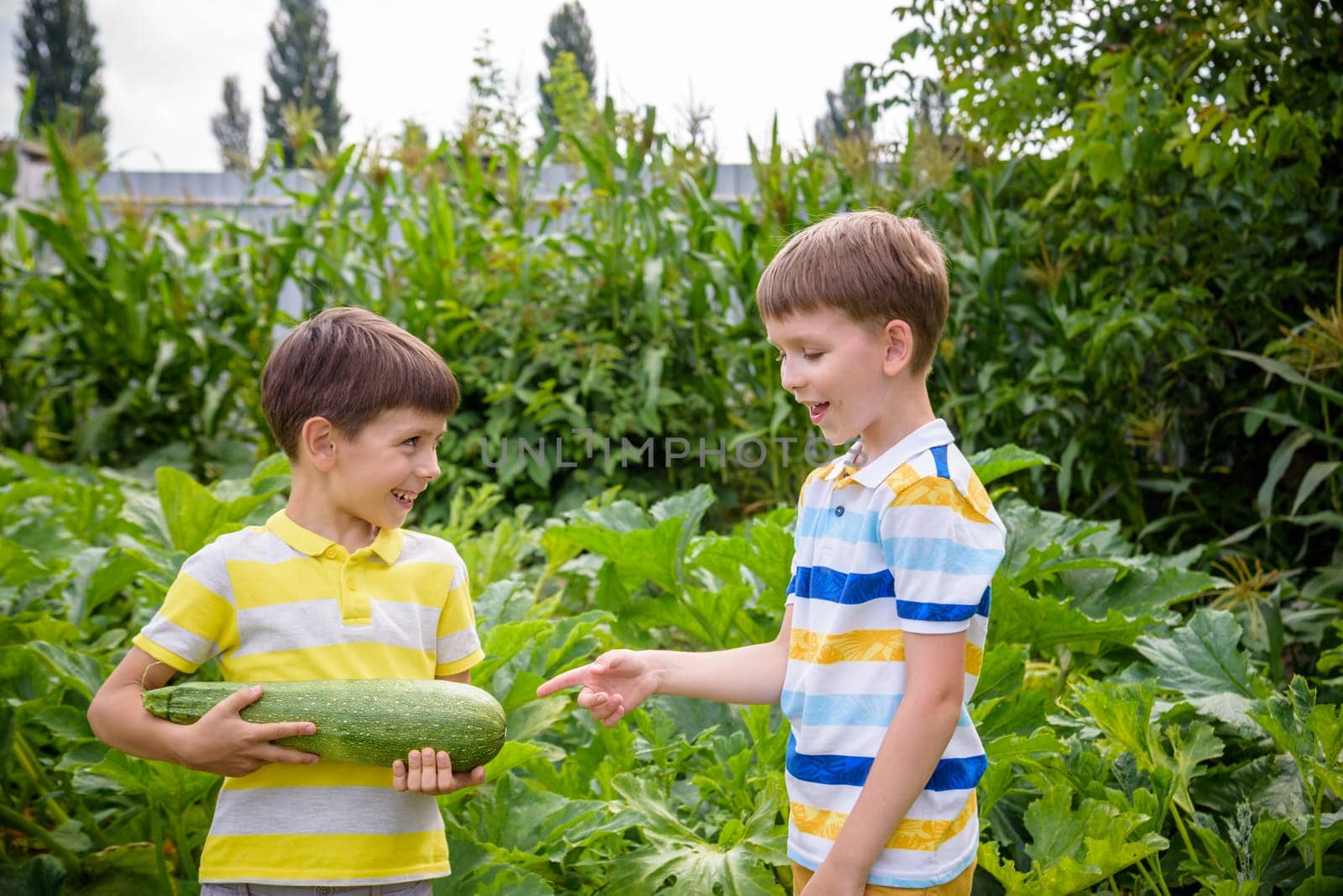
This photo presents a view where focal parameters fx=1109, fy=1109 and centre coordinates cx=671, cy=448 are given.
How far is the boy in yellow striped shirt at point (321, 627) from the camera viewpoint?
4.29 feet

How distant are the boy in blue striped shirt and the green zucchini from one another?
151 millimetres

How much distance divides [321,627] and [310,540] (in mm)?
108

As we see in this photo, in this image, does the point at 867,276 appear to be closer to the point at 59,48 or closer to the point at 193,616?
the point at 193,616

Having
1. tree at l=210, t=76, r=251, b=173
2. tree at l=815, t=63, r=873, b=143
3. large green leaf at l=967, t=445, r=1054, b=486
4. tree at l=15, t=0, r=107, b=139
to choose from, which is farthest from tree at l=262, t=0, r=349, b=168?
large green leaf at l=967, t=445, r=1054, b=486

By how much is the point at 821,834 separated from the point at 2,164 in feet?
19.8

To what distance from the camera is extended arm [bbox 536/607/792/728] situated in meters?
1.42

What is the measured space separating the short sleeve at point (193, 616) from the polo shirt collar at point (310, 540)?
7 cm

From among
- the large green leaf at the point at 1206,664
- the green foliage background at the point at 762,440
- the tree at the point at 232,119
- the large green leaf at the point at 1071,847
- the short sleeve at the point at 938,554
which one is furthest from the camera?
the tree at the point at 232,119

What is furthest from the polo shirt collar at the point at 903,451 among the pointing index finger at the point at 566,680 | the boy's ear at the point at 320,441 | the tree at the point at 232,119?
the tree at the point at 232,119

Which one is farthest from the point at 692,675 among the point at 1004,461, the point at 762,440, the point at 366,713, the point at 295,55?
the point at 295,55

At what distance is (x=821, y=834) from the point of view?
125 centimetres

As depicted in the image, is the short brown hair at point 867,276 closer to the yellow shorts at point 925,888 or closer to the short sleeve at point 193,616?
the yellow shorts at point 925,888

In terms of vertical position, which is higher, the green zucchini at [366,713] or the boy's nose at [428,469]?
the boy's nose at [428,469]

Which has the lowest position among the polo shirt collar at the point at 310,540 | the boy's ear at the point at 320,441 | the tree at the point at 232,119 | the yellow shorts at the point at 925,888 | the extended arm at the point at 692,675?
the yellow shorts at the point at 925,888
